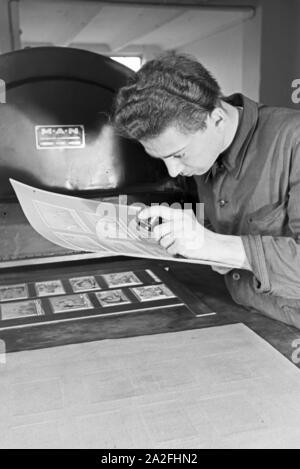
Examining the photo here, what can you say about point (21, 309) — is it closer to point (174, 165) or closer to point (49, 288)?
point (49, 288)

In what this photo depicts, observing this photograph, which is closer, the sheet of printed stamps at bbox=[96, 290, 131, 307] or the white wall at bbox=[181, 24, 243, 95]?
the sheet of printed stamps at bbox=[96, 290, 131, 307]

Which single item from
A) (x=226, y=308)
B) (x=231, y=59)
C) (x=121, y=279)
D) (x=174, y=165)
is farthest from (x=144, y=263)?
(x=231, y=59)

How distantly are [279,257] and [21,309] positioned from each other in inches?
23.1

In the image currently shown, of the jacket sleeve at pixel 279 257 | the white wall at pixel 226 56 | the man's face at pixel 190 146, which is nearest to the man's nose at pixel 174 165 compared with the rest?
the man's face at pixel 190 146

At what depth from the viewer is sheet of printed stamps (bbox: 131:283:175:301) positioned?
1.18 metres

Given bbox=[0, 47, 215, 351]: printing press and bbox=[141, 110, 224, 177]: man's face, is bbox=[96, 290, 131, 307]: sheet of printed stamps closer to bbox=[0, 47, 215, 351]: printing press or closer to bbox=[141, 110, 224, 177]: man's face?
bbox=[0, 47, 215, 351]: printing press

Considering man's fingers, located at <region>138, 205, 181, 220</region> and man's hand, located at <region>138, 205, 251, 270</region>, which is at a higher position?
man's fingers, located at <region>138, 205, 181, 220</region>

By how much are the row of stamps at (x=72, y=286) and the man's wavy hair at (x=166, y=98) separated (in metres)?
0.45

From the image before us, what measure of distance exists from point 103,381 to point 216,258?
30cm

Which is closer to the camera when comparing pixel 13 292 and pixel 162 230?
pixel 162 230

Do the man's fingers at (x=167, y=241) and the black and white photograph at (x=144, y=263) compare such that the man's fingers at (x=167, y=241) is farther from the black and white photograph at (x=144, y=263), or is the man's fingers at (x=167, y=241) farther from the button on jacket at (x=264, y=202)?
the button on jacket at (x=264, y=202)

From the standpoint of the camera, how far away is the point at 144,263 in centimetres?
142

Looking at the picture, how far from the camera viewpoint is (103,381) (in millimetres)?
851

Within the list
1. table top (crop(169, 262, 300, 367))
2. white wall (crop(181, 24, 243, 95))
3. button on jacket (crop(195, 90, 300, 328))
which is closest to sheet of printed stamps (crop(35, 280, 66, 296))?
table top (crop(169, 262, 300, 367))
